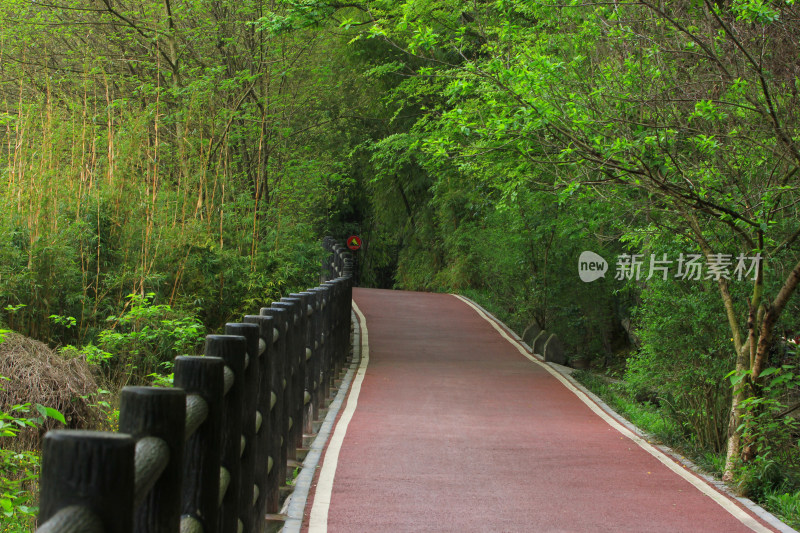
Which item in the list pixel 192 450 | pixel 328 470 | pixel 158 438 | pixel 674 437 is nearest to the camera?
pixel 158 438

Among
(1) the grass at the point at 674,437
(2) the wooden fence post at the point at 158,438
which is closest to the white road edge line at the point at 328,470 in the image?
(1) the grass at the point at 674,437

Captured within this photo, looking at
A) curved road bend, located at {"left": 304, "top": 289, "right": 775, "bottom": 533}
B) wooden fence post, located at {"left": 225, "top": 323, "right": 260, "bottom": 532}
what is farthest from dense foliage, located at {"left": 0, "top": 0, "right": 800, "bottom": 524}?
wooden fence post, located at {"left": 225, "top": 323, "right": 260, "bottom": 532}

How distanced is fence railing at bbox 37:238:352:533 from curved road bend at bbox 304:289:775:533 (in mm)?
925

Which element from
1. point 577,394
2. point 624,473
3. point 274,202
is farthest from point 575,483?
point 274,202

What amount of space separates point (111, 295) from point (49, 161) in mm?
1885

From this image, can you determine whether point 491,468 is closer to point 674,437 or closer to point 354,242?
point 674,437

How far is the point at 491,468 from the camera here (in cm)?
823

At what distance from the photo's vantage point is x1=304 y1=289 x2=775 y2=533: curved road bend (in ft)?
21.4

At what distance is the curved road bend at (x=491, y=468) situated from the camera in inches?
257

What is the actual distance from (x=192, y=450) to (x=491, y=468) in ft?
18.2

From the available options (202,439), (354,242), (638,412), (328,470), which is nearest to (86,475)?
(202,439)

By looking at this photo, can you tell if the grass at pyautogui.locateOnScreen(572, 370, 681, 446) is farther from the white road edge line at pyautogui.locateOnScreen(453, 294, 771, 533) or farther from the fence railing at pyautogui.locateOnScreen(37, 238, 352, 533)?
the fence railing at pyautogui.locateOnScreen(37, 238, 352, 533)

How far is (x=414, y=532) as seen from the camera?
607 cm

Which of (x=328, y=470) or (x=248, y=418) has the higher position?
(x=248, y=418)
